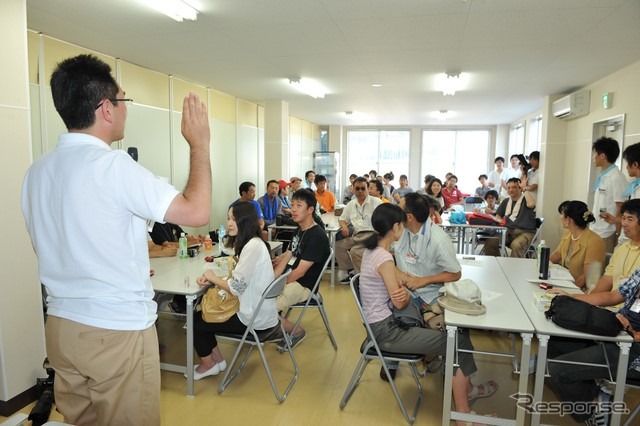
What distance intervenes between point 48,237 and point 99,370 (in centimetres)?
42

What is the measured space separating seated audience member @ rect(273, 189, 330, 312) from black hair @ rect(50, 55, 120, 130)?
208 cm

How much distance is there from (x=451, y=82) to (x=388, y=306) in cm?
470

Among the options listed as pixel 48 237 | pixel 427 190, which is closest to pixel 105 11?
pixel 48 237

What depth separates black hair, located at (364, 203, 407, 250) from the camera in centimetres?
261

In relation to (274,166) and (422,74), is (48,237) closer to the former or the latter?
(422,74)

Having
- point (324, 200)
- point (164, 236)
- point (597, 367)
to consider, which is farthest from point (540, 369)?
point (324, 200)

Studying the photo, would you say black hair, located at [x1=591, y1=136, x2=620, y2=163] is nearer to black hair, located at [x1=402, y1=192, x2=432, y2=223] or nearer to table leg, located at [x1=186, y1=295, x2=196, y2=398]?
black hair, located at [x1=402, y1=192, x2=432, y2=223]

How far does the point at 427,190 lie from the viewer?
7.18 m

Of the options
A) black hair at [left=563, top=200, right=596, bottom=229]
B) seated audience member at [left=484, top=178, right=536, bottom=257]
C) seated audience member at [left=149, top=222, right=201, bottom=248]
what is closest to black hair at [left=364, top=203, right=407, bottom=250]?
black hair at [left=563, top=200, right=596, bottom=229]

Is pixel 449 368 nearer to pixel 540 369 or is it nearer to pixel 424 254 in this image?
pixel 540 369

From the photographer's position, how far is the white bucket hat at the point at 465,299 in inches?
91.7

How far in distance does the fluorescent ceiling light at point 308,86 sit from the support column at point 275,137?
1067 mm

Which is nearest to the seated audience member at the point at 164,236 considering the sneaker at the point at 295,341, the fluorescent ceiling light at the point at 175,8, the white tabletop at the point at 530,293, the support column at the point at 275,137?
the sneaker at the point at 295,341

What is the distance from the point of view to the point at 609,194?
4121mm
